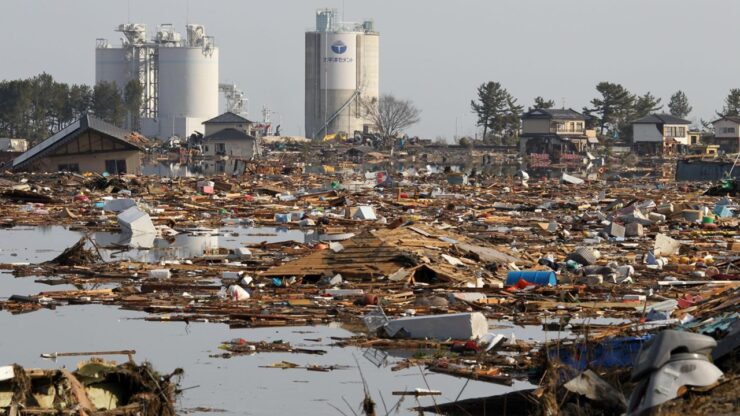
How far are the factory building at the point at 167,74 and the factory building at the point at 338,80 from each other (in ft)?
31.9

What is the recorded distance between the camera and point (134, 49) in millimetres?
108438

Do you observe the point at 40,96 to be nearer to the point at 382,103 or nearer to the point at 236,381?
the point at 382,103

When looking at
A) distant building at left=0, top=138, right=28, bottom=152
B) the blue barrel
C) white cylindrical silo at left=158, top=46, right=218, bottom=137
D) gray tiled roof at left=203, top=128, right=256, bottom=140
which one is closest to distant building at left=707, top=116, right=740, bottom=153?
gray tiled roof at left=203, top=128, right=256, bottom=140

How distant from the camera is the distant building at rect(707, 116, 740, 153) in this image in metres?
95.8

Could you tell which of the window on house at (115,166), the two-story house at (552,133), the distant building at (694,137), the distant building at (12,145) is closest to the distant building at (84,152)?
the window on house at (115,166)

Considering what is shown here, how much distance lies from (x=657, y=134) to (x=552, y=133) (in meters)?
8.01

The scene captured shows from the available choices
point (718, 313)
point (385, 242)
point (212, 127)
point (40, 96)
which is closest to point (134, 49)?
point (40, 96)

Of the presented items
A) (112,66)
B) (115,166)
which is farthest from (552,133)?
(115,166)

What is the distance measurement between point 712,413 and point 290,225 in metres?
20.3

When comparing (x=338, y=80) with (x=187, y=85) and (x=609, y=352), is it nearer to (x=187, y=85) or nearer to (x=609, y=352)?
(x=187, y=85)

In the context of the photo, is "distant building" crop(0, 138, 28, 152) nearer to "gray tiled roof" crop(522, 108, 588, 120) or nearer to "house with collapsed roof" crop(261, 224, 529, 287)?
"gray tiled roof" crop(522, 108, 588, 120)

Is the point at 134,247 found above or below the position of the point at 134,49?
below

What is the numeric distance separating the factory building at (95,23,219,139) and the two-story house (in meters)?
25.4

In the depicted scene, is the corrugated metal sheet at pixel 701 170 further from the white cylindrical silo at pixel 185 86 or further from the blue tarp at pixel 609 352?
the white cylindrical silo at pixel 185 86
